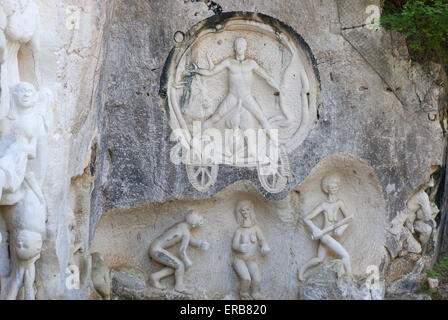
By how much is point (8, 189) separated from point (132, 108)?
1.86 metres

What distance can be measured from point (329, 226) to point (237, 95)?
5.13 ft

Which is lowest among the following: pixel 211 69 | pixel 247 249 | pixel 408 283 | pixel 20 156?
pixel 408 283

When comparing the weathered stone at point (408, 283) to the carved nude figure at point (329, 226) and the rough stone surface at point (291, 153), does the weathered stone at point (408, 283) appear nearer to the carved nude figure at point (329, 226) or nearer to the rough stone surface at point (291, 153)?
the rough stone surface at point (291, 153)

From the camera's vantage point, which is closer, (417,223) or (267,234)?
(267,234)

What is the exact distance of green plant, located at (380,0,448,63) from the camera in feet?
27.4

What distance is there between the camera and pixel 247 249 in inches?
336

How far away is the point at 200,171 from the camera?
27.2 ft

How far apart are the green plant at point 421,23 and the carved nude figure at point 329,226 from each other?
1.58m

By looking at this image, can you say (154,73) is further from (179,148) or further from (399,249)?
(399,249)

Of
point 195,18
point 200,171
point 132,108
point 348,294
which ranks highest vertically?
point 195,18

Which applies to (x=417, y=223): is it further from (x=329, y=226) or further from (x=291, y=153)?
(x=291, y=153)

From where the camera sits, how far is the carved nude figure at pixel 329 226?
8555 mm

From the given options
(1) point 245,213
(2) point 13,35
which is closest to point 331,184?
(1) point 245,213

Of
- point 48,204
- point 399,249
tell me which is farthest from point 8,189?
point 399,249
